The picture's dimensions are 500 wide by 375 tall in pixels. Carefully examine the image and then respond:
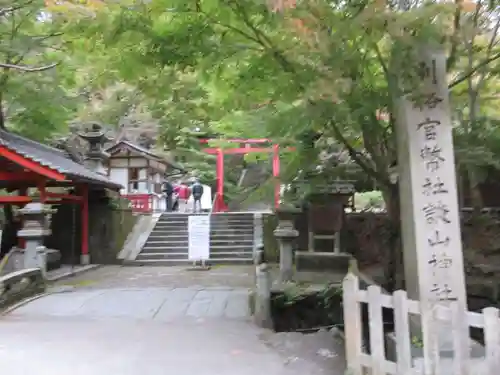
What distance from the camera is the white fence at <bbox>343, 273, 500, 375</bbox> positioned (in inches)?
154

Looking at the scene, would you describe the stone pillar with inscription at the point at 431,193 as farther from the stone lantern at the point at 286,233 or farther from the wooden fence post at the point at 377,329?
the stone lantern at the point at 286,233

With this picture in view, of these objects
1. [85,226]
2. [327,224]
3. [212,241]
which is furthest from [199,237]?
[327,224]

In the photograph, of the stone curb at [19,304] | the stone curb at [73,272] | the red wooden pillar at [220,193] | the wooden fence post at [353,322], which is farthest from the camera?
the red wooden pillar at [220,193]

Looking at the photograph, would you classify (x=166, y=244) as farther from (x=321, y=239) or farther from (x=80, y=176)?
(x=321, y=239)

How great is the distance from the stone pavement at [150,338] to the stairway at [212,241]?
6.33 metres

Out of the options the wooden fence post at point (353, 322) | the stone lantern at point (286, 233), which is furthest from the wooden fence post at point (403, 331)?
the stone lantern at point (286, 233)

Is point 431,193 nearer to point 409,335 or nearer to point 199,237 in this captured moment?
point 409,335

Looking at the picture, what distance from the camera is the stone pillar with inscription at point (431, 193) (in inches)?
206

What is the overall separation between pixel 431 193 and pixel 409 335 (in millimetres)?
1608

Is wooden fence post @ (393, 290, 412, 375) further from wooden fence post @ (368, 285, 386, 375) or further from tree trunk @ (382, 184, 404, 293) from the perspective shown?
→ tree trunk @ (382, 184, 404, 293)

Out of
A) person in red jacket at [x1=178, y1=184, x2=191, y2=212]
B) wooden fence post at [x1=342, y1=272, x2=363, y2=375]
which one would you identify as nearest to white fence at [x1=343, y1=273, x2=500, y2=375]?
wooden fence post at [x1=342, y1=272, x2=363, y2=375]

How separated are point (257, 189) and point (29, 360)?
5.24 meters

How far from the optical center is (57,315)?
29.5ft

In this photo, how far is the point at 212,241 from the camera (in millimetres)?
19594
